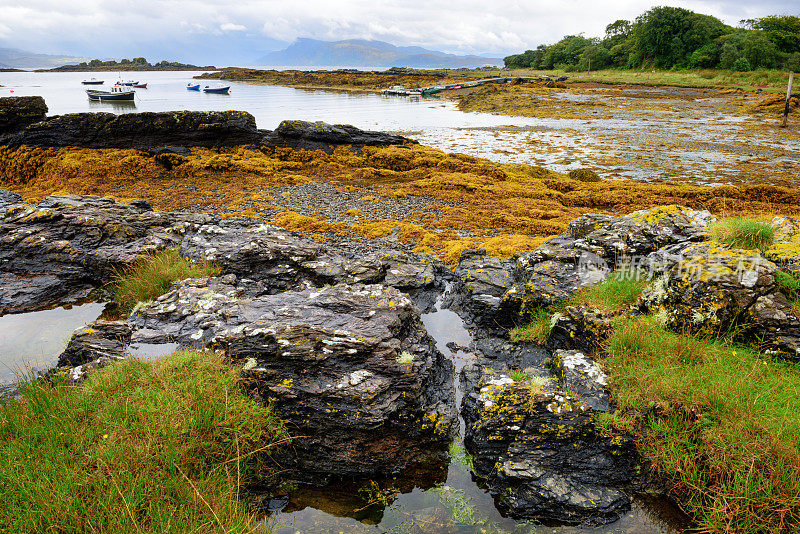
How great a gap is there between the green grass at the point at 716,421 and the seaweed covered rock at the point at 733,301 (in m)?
0.25

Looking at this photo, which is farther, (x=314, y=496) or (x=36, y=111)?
(x=36, y=111)

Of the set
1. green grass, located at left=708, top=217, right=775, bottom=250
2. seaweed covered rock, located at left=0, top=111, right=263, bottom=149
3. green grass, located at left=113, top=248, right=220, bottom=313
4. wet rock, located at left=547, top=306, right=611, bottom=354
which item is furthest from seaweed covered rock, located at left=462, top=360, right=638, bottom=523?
seaweed covered rock, located at left=0, top=111, right=263, bottom=149

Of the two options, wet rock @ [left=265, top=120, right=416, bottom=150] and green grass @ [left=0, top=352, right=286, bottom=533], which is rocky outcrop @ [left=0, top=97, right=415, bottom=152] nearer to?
wet rock @ [left=265, top=120, right=416, bottom=150]

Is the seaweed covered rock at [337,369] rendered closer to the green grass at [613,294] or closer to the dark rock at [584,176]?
the green grass at [613,294]

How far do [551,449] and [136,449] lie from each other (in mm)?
4342

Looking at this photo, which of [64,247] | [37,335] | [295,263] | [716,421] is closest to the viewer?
[716,421]

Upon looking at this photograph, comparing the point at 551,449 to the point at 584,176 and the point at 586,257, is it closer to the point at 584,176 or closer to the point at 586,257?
the point at 586,257

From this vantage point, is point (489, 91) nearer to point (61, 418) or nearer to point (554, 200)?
point (554, 200)

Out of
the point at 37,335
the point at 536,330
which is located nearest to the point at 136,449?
the point at 37,335

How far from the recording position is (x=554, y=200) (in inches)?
601

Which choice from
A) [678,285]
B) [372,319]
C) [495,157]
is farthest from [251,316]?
[495,157]

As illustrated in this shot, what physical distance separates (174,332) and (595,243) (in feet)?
24.7

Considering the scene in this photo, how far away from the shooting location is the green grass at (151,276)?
7754 millimetres

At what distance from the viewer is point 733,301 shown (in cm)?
523
